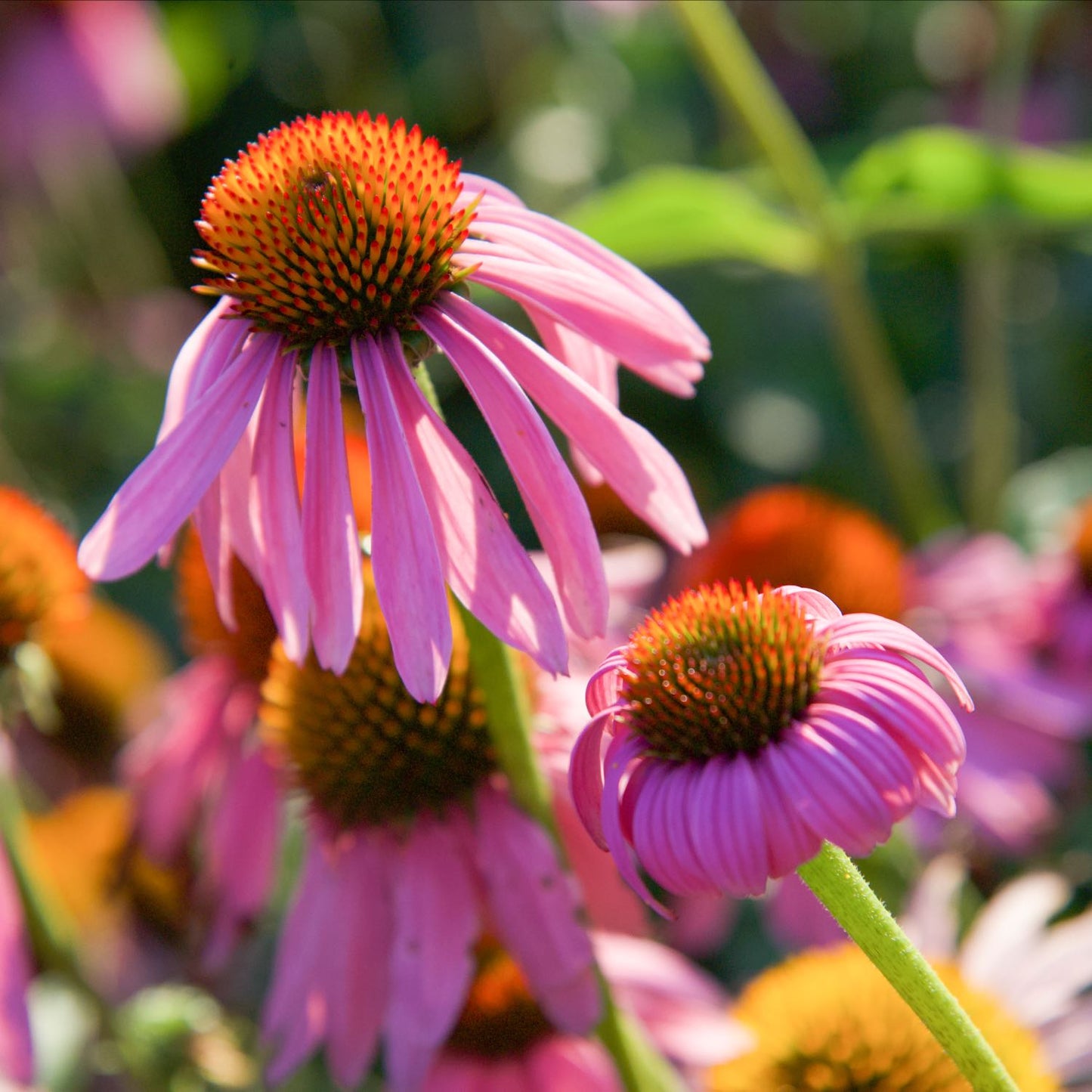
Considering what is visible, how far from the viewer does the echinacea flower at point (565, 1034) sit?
88 centimetres

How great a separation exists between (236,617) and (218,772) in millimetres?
148

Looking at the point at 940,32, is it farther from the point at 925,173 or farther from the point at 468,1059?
the point at 468,1059

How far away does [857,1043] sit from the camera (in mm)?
854

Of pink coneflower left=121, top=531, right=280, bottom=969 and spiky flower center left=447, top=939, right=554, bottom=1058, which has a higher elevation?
pink coneflower left=121, top=531, right=280, bottom=969

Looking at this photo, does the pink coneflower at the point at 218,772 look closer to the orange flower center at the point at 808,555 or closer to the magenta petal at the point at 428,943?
the magenta petal at the point at 428,943

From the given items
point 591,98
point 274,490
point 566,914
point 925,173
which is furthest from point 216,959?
point 591,98

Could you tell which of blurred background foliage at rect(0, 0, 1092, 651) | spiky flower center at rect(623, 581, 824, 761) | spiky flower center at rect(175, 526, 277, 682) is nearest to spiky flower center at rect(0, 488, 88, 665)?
Answer: spiky flower center at rect(175, 526, 277, 682)

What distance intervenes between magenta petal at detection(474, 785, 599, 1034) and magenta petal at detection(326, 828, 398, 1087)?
9 centimetres

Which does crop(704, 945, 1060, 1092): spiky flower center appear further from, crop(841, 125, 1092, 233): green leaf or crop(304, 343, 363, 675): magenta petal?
crop(841, 125, 1092, 233): green leaf

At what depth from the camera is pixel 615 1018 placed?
0.71 m

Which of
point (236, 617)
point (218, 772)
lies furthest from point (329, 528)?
point (218, 772)

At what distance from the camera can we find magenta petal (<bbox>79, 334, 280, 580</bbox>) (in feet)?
1.89

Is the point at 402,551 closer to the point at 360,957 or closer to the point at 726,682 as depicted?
the point at 726,682

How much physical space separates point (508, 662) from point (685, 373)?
156mm
